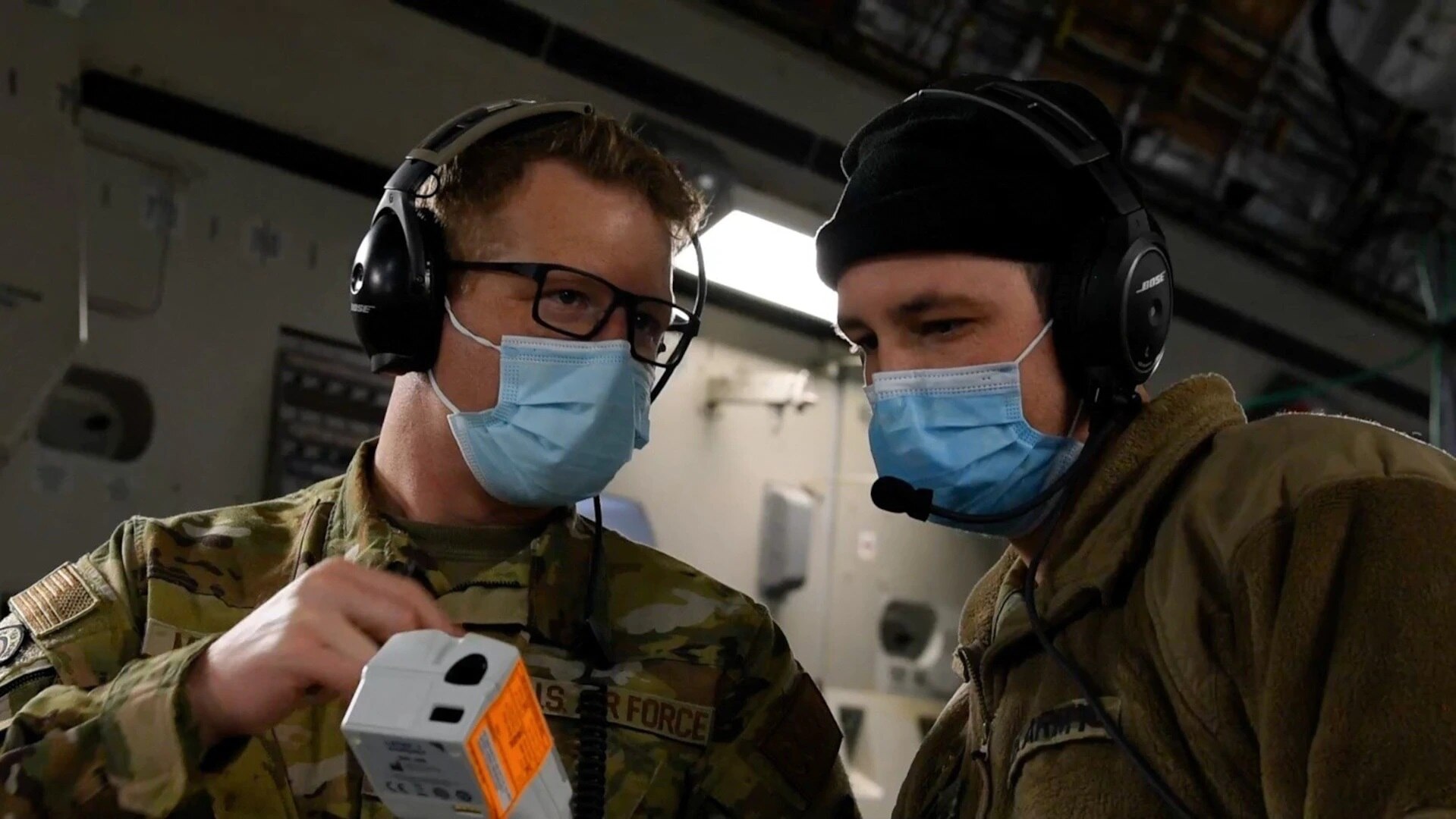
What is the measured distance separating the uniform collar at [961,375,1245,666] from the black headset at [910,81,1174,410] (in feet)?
0.18

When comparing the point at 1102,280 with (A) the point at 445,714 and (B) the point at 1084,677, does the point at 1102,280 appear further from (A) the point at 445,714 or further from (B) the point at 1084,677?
(A) the point at 445,714

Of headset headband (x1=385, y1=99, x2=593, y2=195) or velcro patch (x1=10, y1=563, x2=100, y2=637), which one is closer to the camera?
velcro patch (x1=10, y1=563, x2=100, y2=637)

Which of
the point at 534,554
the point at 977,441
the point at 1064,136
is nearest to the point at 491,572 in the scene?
the point at 534,554

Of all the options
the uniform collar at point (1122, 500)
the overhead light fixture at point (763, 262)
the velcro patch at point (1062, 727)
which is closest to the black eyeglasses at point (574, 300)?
the uniform collar at point (1122, 500)

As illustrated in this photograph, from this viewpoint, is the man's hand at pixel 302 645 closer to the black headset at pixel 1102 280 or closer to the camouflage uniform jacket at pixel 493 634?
the camouflage uniform jacket at pixel 493 634

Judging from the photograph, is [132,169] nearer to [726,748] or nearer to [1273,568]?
[726,748]

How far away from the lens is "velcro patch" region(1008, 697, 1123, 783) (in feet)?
3.48

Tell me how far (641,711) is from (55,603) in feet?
2.26

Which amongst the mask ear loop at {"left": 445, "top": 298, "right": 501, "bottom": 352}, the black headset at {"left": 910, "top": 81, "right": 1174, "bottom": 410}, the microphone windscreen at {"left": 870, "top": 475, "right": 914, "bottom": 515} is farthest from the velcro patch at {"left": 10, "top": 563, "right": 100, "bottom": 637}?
the black headset at {"left": 910, "top": 81, "right": 1174, "bottom": 410}

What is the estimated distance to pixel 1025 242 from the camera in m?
1.29

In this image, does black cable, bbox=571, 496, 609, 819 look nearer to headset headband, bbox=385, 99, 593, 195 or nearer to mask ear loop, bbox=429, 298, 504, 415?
mask ear loop, bbox=429, 298, 504, 415

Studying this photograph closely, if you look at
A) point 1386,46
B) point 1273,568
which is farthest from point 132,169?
point 1386,46

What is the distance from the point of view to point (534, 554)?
1569 millimetres

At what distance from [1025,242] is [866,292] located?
0.18 meters
